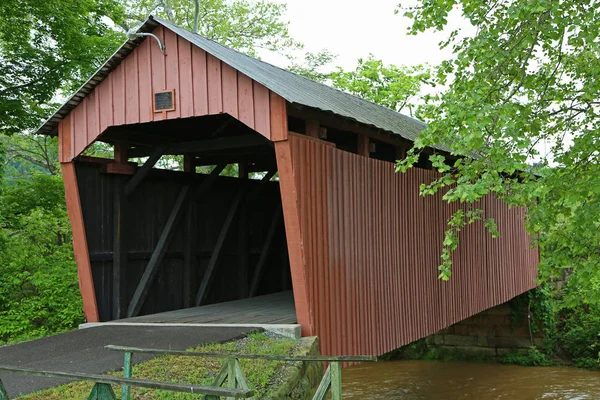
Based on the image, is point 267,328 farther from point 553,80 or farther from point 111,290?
point 553,80

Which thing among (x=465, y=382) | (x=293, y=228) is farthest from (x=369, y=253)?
(x=465, y=382)

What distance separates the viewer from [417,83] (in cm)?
2586

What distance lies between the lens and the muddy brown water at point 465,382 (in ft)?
50.1

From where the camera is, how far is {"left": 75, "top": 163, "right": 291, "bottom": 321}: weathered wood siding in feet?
28.0

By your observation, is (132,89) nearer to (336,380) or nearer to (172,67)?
(172,67)

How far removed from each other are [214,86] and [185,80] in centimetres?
41

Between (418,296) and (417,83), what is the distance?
17.5 metres

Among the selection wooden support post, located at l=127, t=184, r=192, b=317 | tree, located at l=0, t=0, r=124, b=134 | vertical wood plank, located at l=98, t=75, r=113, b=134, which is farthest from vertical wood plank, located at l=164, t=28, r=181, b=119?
tree, located at l=0, t=0, r=124, b=134

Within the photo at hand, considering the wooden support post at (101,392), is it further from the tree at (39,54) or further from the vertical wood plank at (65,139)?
the tree at (39,54)

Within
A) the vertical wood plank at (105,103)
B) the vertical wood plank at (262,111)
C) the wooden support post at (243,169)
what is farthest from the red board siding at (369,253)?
the wooden support post at (243,169)

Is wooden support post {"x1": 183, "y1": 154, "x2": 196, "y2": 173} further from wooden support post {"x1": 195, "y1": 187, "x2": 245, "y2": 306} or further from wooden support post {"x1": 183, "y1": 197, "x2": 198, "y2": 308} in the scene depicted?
wooden support post {"x1": 195, "y1": 187, "x2": 245, "y2": 306}

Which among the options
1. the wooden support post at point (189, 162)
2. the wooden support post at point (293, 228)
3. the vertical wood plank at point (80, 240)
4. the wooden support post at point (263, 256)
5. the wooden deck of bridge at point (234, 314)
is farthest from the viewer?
the wooden support post at point (263, 256)

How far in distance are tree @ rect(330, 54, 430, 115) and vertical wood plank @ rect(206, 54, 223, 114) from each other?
18.6 metres

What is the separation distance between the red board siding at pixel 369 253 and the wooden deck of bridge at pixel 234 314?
0.65 meters
